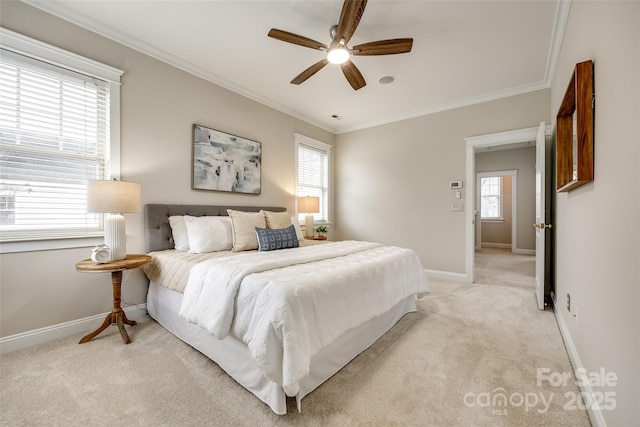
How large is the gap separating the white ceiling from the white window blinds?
574 mm

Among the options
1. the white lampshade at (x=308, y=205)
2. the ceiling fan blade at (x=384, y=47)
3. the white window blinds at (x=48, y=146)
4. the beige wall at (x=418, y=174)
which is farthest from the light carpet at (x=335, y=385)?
the ceiling fan blade at (x=384, y=47)

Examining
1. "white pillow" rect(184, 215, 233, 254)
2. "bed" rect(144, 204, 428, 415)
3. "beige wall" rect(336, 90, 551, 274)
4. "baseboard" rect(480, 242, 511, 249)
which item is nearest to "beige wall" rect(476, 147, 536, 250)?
"baseboard" rect(480, 242, 511, 249)

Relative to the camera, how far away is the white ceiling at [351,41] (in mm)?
2250

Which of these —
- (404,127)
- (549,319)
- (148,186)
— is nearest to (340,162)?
(404,127)

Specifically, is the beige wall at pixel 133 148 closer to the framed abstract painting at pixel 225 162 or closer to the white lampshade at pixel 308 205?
the framed abstract painting at pixel 225 162

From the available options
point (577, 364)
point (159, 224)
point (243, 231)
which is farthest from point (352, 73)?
point (577, 364)

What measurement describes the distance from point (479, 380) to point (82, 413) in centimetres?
230

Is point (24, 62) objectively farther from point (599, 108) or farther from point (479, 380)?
point (479, 380)

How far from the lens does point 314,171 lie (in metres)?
5.07

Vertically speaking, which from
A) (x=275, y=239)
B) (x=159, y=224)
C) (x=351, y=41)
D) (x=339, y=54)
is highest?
(x=351, y=41)

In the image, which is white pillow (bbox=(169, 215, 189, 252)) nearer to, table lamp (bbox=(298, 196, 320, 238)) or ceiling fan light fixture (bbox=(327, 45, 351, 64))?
table lamp (bbox=(298, 196, 320, 238))

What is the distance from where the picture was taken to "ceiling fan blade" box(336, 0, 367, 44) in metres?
1.81

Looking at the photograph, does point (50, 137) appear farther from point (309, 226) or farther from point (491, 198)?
point (491, 198)

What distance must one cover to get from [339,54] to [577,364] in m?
2.86
